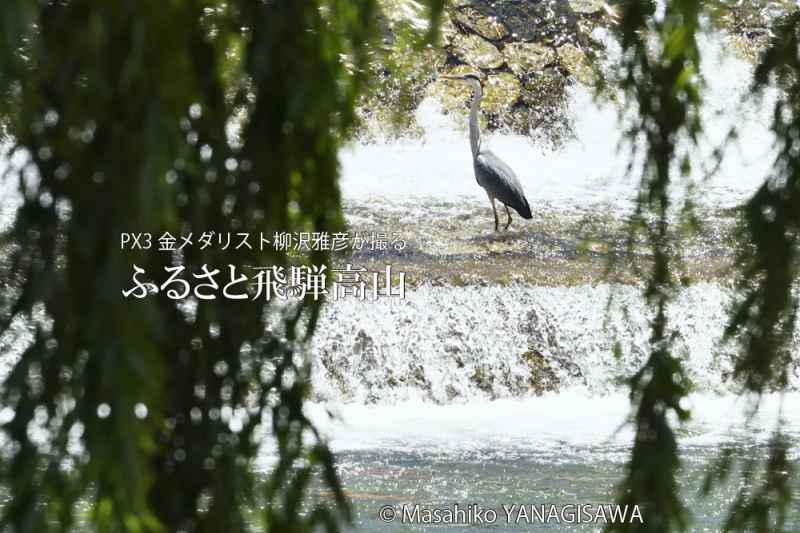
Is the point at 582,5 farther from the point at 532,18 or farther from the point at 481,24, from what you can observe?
the point at 481,24

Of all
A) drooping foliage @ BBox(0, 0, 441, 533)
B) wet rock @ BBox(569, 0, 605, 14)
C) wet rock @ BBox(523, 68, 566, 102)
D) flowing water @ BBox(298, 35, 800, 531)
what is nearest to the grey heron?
flowing water @ BBox(298, 35, 800, 531)

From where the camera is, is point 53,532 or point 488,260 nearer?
point 53,532

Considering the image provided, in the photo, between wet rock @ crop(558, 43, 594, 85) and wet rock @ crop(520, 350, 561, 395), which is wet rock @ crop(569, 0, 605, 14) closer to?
wet rock @ crop(558, 43, 594, 85)

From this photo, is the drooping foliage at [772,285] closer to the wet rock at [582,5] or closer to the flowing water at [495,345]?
the flowing water at [495,345]

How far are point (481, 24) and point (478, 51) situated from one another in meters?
0.31

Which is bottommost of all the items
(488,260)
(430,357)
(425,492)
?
(425,492)

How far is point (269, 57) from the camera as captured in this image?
60 cm

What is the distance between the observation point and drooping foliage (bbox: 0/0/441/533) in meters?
0.48

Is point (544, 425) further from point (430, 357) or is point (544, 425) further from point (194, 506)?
point (194, 506)

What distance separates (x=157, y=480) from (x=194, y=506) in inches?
1.0

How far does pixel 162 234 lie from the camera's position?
1.97ft

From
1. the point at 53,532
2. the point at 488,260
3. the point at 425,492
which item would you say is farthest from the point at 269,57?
the point at 488,260

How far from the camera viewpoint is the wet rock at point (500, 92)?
1009 cm

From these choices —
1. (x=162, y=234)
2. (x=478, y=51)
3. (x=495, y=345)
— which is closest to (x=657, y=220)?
(x=162, y=234)
